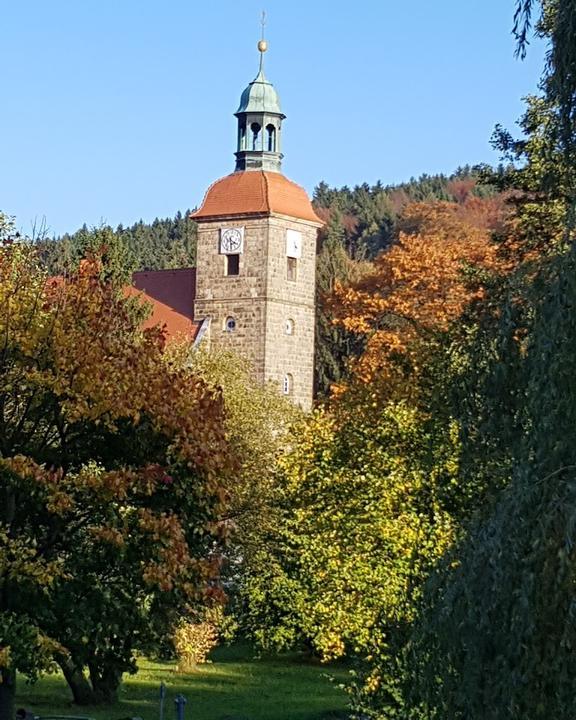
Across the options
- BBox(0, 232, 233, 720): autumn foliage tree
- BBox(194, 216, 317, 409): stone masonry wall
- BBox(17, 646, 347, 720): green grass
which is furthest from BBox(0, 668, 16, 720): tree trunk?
BBox(194, 216, 317, 409): stone masonry wall

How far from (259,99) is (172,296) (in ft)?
31.7

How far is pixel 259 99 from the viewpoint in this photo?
2514 inches

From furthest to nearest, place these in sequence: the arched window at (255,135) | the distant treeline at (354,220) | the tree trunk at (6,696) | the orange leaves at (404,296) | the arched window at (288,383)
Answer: the distant treeline at (354,220), the arched window at (255,135), the arched window at (288,383), the orange leaves at (404,296), the tree trunk at (6,696)

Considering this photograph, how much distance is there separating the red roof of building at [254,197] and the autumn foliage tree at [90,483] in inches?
1734

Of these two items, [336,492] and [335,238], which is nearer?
[336,492]

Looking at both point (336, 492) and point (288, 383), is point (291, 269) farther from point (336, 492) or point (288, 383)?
point (336, 492)

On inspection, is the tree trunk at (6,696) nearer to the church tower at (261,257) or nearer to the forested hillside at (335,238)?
the forested hillside at (335,238)

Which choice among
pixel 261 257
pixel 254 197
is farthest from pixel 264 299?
pixel 254 197

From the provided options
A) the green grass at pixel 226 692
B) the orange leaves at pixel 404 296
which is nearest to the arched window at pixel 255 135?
the orange leaves at pixel 404 296

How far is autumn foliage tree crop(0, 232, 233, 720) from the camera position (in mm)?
16750

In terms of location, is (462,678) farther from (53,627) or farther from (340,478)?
(340,478)

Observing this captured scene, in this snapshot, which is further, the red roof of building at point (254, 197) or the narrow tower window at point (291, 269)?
the narrow tower window at point (291, 269)

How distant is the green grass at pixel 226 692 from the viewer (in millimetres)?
24719

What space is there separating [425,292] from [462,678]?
1551 inches
